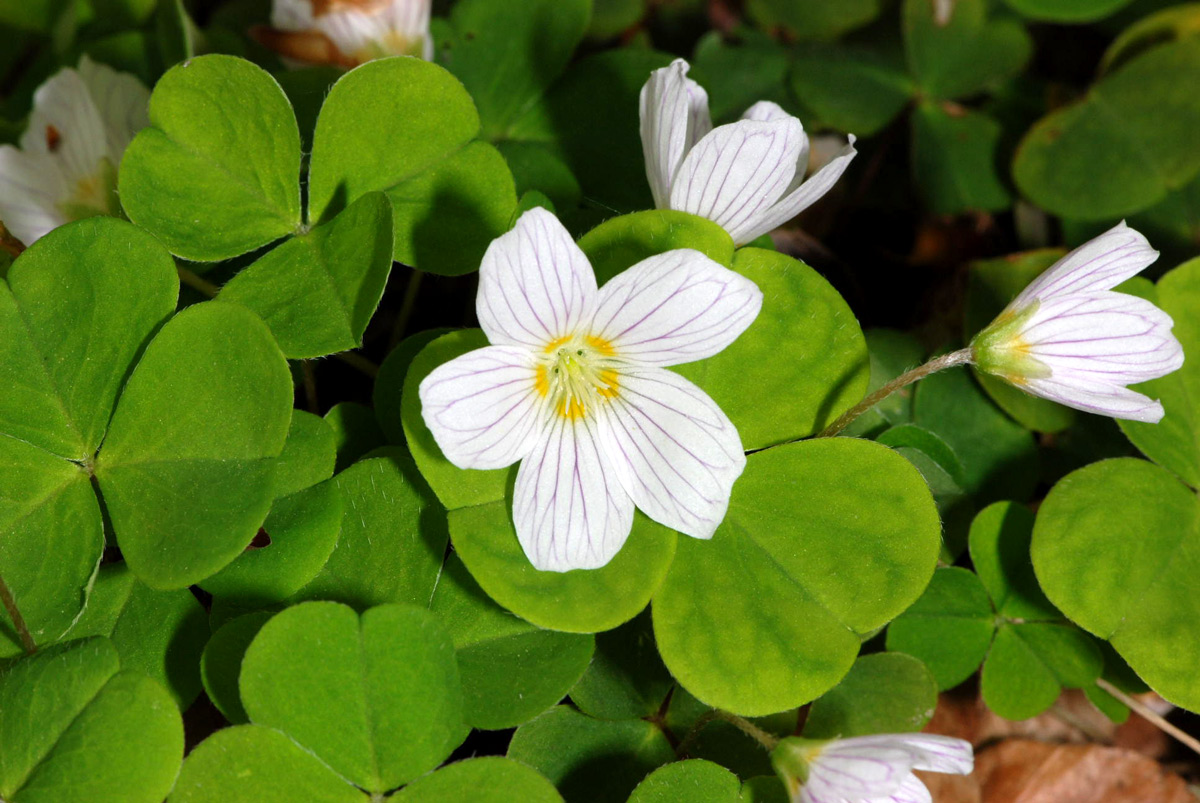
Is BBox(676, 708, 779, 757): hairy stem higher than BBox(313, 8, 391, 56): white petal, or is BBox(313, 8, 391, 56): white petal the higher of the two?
BBox(313, 8, 391, 56): white petal

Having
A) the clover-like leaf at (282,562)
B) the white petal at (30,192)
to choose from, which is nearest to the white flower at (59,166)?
the white petal at (30,192)

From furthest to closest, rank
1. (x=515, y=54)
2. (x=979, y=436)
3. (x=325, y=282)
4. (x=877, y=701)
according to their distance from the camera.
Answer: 1. (x=515, y=54)
2. (x=979, y=436)
3. (x=877, y=701)
4. (x=325, y=282)

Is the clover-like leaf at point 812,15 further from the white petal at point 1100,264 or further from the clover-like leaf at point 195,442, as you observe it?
the clover-like leaf at point 195,442

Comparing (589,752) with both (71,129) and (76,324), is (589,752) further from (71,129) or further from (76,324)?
(71,129)

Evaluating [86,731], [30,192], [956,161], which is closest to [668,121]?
[86,731]

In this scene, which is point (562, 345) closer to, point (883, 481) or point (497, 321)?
point (497, 321)

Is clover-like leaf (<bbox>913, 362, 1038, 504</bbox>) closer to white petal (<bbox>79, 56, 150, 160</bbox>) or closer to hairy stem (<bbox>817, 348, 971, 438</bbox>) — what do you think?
hairy stem (<bbox>817, 348, 971, 438</bbox>)

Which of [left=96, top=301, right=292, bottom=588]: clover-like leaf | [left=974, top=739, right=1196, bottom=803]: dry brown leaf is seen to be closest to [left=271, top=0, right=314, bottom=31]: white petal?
[left=96, top=301, right=292, bottom=588]: clover-like leaf

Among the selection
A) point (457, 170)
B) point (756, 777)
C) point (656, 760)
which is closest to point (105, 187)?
point (457, 170)
